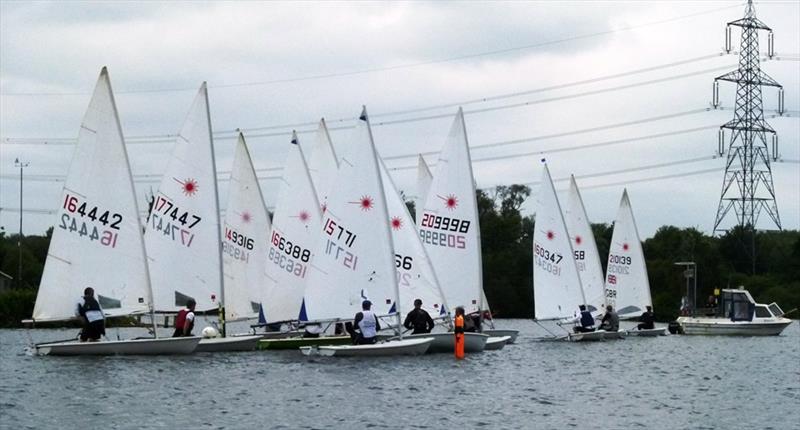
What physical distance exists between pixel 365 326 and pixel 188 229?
24.9 ft

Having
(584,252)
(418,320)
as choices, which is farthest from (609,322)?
(418,320)

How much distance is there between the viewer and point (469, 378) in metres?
33.7

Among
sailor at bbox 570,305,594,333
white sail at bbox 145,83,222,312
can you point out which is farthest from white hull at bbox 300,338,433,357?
sailor at bbox 570,305,594,333

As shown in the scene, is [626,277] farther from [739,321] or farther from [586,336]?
[586,336]

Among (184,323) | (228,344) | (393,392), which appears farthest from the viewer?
(228,344)

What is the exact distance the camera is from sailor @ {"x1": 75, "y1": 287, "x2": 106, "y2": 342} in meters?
36.0

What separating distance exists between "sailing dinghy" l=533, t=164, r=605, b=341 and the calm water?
9021 millimetres

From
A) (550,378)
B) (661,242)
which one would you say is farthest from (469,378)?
(661,242)

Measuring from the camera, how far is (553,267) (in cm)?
5250

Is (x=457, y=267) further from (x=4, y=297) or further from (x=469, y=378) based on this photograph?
(x=4, y=297)

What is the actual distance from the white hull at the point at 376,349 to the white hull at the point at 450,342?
1.20 meters

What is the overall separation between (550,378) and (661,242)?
66436 mm

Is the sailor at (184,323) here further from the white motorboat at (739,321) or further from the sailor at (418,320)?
the white motorboat at (739,321)

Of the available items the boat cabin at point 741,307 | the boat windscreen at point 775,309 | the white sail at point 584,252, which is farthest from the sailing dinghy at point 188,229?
the boat windscreen at point 775,309
